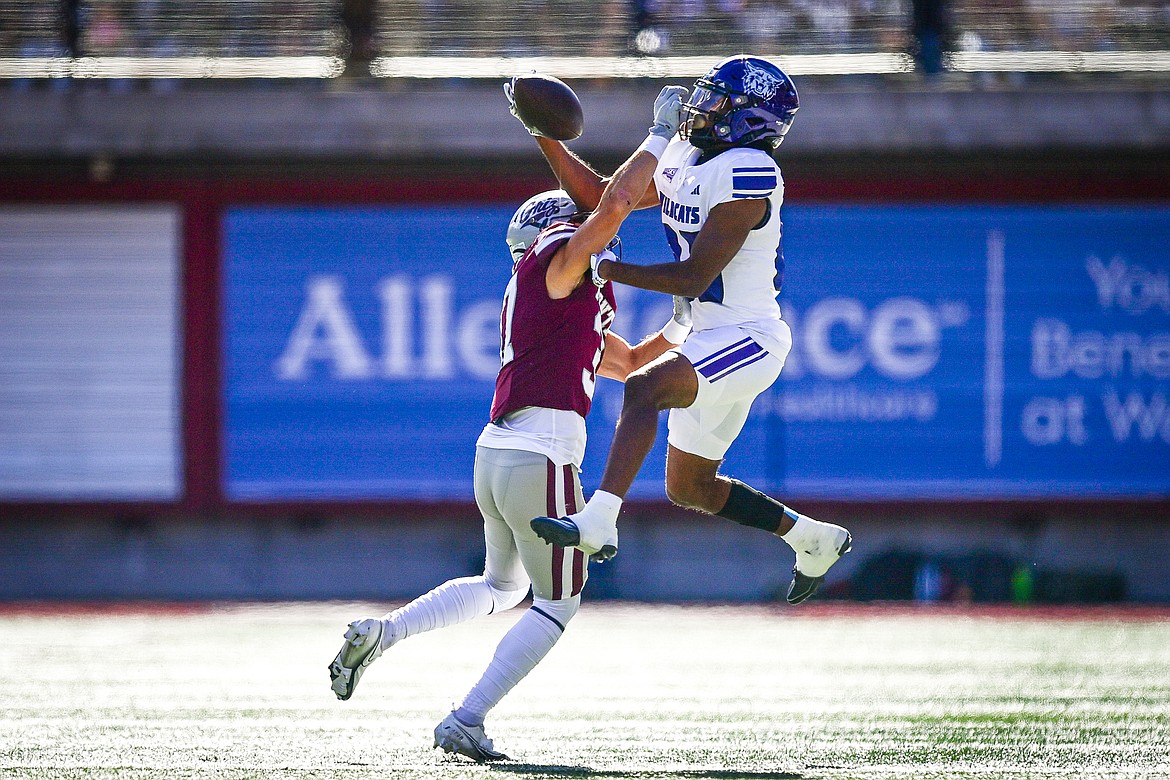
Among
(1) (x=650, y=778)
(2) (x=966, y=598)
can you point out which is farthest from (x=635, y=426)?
(2) (x=966, y=598)

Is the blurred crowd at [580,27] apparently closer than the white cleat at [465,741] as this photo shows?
No

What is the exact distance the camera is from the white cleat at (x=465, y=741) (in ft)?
15.1

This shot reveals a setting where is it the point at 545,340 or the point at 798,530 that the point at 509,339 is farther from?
the point at 798,530

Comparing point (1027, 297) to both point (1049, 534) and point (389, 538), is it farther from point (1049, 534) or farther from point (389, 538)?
point (389, 538)

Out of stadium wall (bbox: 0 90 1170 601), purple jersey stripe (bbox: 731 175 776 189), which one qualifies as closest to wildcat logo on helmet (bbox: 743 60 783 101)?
purple jersey stripe (bbox: 731 175 776 189)

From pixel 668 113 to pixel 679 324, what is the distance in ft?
2.43

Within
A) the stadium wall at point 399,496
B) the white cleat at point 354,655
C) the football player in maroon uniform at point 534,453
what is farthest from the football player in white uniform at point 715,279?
the stadium wall at point 399,496

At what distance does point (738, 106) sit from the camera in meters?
4.82

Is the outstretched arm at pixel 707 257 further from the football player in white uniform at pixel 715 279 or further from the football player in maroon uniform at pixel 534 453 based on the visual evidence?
the football player in maroon uniform at pixel 534 453

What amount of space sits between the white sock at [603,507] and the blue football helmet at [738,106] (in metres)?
1.17

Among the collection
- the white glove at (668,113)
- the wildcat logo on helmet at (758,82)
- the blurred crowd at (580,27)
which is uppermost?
the blurred crowd at (580,27)

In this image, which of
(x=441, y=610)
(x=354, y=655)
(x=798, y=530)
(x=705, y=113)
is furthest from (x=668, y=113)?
(x=354, y=655)

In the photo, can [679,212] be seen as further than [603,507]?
Yes

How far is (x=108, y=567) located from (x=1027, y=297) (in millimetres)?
6663
